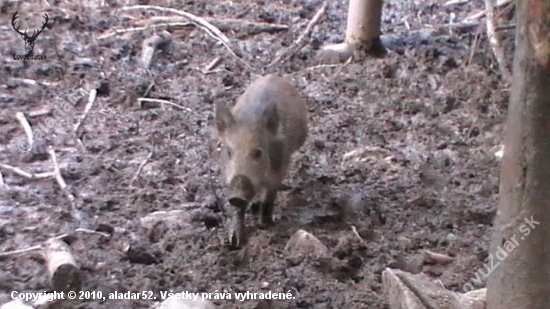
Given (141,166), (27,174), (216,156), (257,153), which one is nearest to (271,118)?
(257,153)

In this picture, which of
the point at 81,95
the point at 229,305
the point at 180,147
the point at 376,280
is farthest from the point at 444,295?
the point at 81,95

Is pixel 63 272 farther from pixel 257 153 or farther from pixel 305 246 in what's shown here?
pixel 257 153

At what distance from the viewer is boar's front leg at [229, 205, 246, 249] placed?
15.3 ft

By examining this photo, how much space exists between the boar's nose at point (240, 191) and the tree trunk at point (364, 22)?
340 centimetres

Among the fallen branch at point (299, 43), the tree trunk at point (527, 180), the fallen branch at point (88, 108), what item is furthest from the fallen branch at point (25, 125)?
→ the tree trunk at point (527, 180)

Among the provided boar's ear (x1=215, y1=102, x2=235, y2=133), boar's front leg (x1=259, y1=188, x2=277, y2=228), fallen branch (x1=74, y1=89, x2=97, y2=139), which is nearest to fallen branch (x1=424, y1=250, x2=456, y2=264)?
boar's front leg (x1=259, y1=188, x2=277, y2=228)

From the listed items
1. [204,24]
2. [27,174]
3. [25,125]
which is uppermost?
[204,24]

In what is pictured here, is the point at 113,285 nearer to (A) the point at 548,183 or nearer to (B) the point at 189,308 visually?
(B) the point at 189,308

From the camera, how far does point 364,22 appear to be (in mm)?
7863

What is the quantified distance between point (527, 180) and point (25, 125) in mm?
3983

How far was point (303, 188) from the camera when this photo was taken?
220 inches

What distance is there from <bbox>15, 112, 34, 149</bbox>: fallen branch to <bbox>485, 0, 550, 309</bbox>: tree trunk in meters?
3.58

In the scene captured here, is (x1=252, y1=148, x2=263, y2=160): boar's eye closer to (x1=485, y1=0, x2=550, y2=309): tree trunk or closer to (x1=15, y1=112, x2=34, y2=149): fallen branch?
(x1=15, y1=112, x2=34, y2=149): fallen branch

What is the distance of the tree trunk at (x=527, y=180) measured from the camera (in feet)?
9.75
